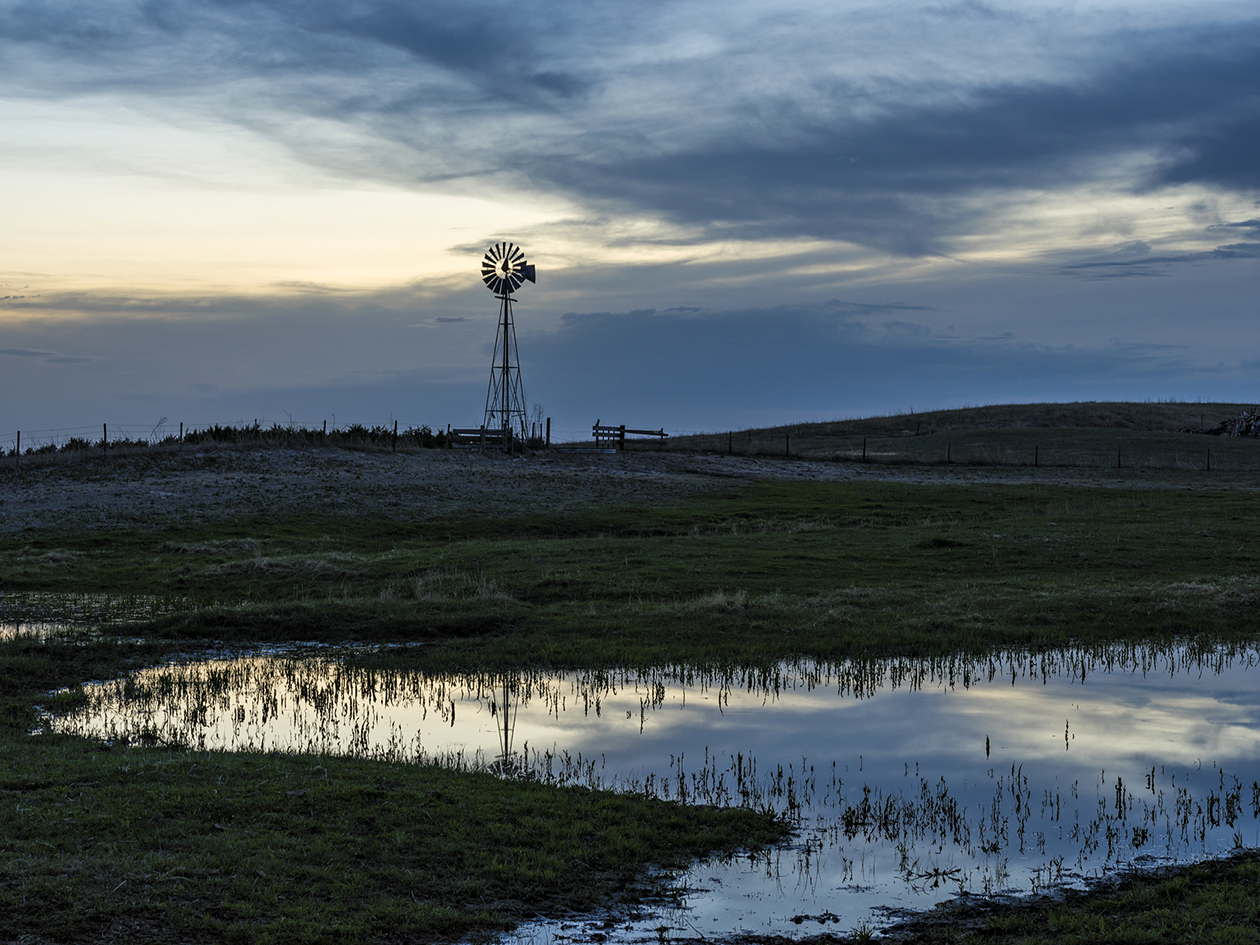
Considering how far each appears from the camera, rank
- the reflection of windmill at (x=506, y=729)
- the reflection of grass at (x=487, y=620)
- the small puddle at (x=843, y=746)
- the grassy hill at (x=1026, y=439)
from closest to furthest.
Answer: the reflection of grass at (x=487, y=620)
the small puddle at (x=843, y=746)
the reflection of windmill at (x=506, y=729)
the grassy hill at (x=1026, y=439)

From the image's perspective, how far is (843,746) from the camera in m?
15.2

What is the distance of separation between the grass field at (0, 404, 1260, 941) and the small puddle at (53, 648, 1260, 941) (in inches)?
34.1

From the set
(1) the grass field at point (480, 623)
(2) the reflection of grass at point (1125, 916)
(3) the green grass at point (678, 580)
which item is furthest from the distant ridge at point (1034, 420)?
(2) the reflection of grass at point (1125, 916)

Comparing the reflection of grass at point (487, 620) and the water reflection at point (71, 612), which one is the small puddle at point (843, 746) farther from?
the water reflection at point (71, 612)

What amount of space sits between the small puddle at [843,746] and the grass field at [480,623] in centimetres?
87

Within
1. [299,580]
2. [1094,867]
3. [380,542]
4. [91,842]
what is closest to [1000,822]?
[1094,867]

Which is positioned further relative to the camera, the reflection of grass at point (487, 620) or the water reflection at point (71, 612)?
the water reflection at point (71, 612)

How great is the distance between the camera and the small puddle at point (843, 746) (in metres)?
10.3

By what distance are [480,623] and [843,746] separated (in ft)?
35.6

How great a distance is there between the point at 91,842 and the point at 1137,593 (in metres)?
24.2

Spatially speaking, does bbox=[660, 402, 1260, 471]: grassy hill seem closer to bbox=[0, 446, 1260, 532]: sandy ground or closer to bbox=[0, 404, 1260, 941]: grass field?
bbox=[0, 446, 1260, 532]: sandy ground

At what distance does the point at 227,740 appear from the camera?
597 inches

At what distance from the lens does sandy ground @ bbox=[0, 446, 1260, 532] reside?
42.9 meters

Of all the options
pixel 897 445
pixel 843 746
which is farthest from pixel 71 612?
pixel 897 445
